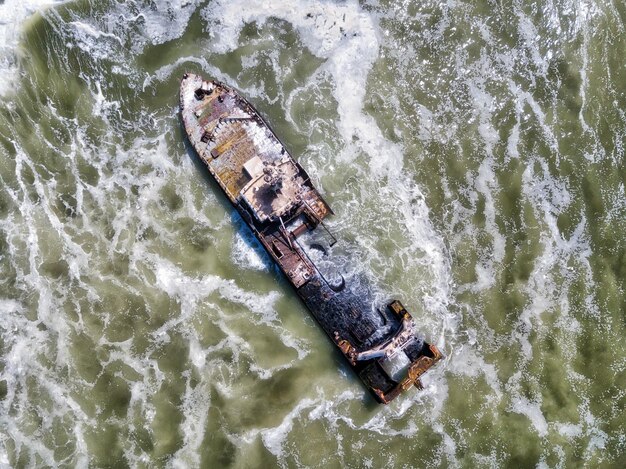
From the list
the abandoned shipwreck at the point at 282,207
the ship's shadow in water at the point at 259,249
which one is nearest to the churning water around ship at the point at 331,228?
the ship's shadow in water at the point at 259,249

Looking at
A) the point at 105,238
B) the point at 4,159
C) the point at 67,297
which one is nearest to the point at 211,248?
the point at 105,238

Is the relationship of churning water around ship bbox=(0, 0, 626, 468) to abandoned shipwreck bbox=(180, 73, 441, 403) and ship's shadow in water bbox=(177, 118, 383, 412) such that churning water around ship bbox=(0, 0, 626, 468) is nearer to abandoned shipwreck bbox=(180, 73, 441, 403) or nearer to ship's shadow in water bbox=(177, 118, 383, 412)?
ship's shadow in water bbox=(177, 118, 383, 412)

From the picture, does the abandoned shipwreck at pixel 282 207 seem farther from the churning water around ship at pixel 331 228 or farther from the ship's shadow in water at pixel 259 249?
the churning water around ship at pixel 331 228

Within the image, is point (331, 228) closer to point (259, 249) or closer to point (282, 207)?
point (282, 207)

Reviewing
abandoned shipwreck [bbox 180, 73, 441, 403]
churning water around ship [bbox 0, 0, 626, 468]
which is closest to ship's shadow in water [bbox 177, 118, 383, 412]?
churning water around ship [bbox 0, 0, 626, 468]

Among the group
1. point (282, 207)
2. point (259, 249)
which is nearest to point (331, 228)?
point (282, 207)

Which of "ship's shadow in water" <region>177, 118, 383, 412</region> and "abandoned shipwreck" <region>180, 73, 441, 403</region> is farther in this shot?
"ship's shadow in water" <region>177, 118, 383, 412</region>

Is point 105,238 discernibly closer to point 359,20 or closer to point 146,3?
point 146,3
